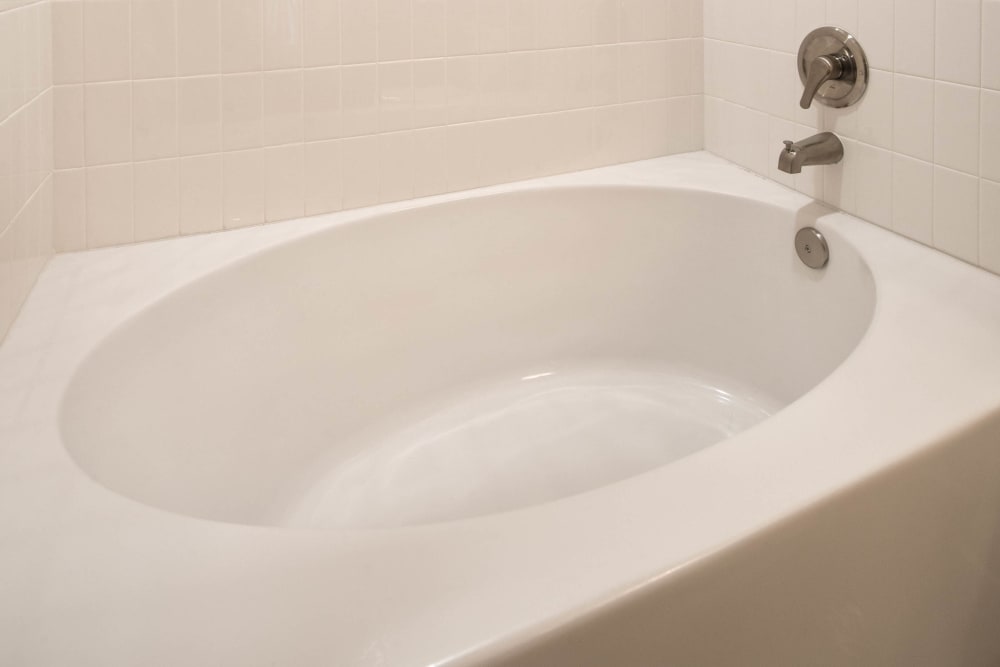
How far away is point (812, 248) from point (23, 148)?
1.27 meters

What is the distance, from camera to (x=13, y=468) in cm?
71

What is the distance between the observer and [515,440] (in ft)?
4.61

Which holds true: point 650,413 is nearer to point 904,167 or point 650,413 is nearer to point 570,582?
point 904,167

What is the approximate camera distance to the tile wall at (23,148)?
95 cm

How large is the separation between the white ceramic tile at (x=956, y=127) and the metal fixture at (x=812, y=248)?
0.73ft

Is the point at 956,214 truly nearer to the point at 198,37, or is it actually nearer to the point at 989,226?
the point at 989,226

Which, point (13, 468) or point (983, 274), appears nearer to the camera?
point (13, 468)

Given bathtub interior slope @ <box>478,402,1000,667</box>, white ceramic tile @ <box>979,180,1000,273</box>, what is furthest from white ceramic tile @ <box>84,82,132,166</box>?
white ceramic tile @ <box>979,180,1000,273</box>

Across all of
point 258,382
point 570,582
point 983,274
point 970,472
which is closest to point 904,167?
point 983,274

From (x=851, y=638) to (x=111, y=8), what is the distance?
133 centimetres

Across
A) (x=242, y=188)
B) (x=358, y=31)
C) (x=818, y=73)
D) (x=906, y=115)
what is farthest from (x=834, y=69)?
(x=242, y=188)

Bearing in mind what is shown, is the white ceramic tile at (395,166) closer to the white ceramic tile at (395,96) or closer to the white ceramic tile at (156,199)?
the white ceramic tile at (395,96)

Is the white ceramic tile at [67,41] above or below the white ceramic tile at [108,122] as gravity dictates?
above

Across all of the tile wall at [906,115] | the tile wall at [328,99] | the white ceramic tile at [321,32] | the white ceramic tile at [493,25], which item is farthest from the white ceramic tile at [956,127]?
the white ceramic tile at [321,32]
